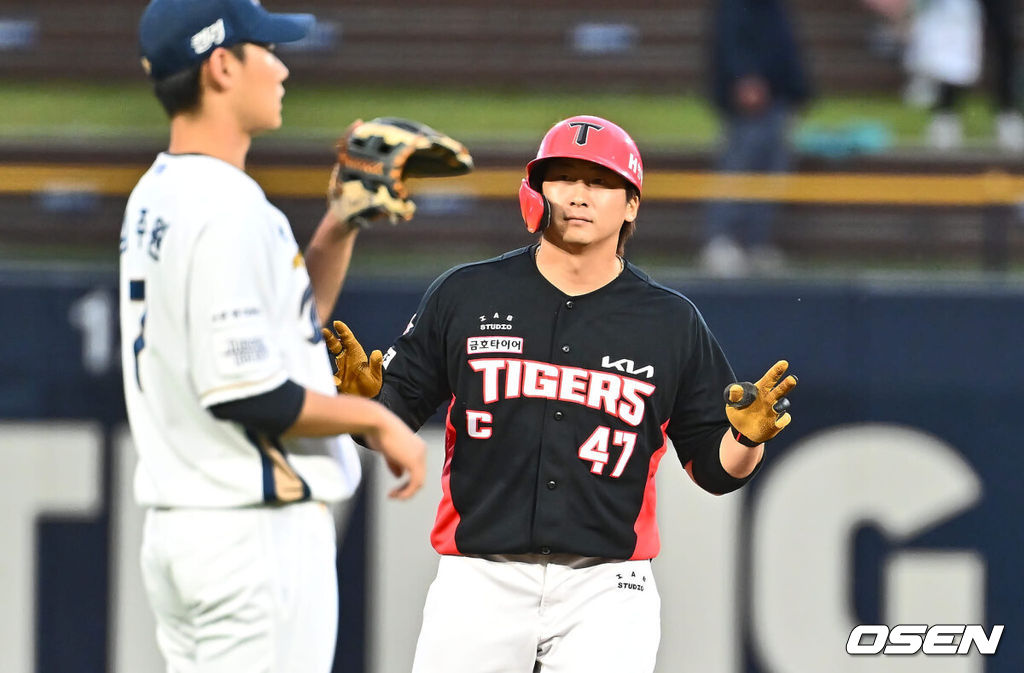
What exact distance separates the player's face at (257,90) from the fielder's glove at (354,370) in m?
0.76

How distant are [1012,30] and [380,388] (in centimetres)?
730

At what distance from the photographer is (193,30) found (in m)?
2.84

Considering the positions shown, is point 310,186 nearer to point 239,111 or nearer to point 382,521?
point 382,521

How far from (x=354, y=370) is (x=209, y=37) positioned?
3.38 feet

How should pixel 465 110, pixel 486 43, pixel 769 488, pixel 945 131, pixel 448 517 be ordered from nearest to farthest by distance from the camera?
pixel 448 517 < pixel 769 488 < pixel 945 131 < pixel 465 110 < pixel 486 43

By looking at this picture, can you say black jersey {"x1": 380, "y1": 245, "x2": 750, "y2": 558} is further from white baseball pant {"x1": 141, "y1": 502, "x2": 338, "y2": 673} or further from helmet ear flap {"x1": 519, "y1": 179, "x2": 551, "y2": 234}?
white baseball pant {"x1": 141, "y1": 502, "x2": 338, "y2": 673}

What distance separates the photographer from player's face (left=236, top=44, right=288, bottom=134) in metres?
2.90

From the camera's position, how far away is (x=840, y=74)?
11.0m

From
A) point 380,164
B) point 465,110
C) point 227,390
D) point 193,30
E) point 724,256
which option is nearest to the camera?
point 227,390

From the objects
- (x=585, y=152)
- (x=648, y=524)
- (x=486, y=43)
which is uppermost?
(x=486, y=43)

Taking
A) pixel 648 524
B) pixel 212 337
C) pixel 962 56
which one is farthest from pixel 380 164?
pixel 962 56

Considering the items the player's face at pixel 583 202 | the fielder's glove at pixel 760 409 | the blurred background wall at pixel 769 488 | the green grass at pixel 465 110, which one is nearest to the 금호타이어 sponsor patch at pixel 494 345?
the player's face at pixel 583 202

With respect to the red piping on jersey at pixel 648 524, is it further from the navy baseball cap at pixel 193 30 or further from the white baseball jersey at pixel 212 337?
the navy baseball cap at pixel 193 30

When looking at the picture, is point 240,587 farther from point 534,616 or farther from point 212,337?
point 534,616
